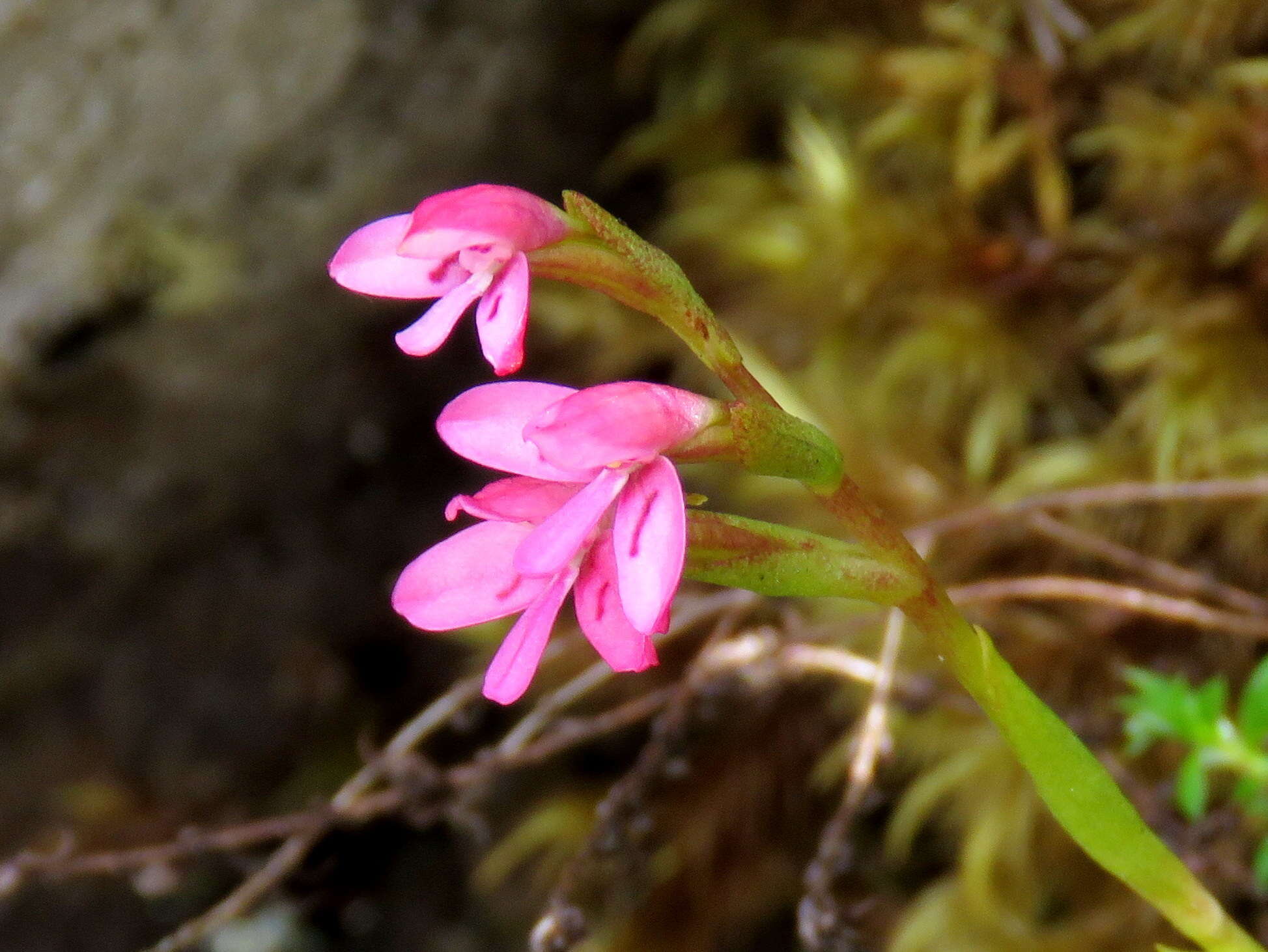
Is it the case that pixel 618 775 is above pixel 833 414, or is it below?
below

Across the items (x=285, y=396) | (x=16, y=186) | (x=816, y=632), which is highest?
(x=16, y=186)

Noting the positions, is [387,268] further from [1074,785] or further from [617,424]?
[1074,785]

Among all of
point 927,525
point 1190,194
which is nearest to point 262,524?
point 927,525

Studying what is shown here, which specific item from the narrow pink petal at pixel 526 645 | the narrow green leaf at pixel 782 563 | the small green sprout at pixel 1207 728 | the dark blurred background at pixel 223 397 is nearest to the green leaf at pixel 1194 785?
the small green sprout at pixel 1207 728

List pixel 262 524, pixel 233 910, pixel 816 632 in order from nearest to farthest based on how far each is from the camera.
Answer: pixel 233 910 → pixel 816 632 → pixel 262 524

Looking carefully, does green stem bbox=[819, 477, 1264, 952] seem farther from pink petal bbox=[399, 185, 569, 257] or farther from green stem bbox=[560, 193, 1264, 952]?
pink petal bbox=[399, 185, 569, 257]

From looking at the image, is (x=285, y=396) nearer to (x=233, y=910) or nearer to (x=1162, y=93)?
(x=233, y=910)

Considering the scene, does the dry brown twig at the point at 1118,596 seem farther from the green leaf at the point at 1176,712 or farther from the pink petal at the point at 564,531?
the pink petal at the point at 564,531
